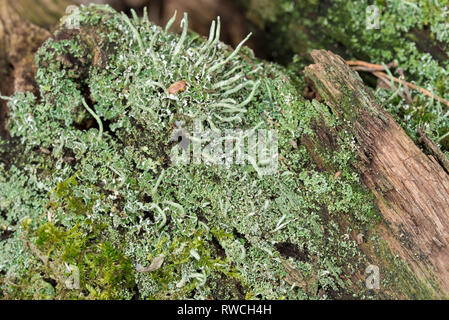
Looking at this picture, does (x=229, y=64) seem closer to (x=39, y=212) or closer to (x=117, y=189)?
(x=117, y=189)

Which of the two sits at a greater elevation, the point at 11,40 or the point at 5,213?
the point at 11,40

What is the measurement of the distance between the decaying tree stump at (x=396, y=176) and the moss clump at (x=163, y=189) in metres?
0.07

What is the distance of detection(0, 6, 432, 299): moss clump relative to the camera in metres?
1.63

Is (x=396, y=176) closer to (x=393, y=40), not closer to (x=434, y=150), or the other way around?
(x=434, y=150)

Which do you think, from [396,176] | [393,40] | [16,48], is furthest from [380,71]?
[16,48]

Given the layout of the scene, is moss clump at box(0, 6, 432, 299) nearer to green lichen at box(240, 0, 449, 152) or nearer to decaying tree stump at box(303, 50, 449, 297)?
decaying tree stump at box(303, 50, 449, 297)

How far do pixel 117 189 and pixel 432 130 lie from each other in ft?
4.72

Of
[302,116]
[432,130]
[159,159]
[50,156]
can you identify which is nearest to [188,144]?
[159,159]

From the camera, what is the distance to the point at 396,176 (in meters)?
1.66

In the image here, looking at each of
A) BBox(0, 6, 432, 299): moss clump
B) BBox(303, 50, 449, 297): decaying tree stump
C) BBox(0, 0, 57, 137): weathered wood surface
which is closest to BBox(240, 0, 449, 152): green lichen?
BBox(303, 50, 449, 297): decaying tree stump

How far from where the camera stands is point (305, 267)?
1.61 m

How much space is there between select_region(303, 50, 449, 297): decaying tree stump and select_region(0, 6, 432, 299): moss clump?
67 mm
